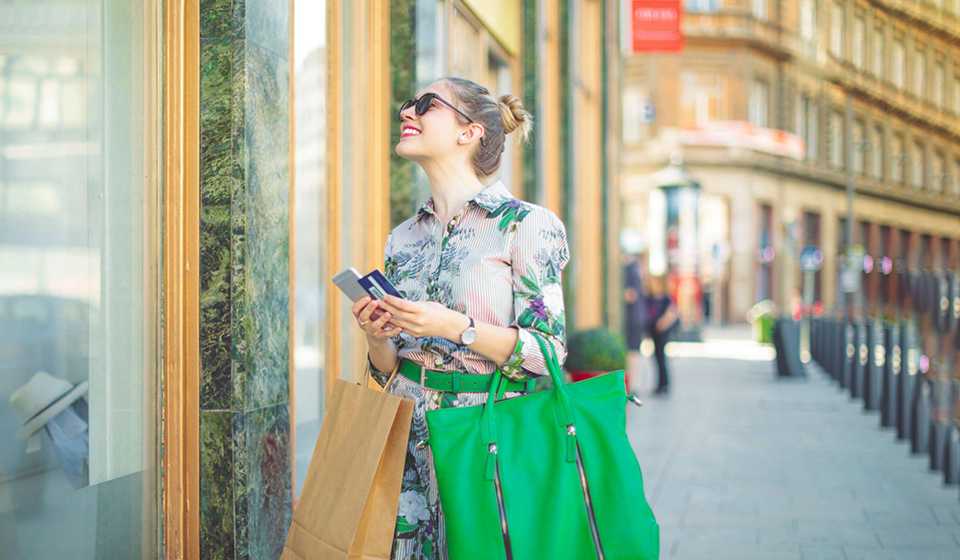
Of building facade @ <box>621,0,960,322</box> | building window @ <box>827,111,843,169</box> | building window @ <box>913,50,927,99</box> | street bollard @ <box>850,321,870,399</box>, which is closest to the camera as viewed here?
street bollard @ <box>850,321,870,399</box>

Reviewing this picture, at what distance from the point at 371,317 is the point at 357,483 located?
387mm

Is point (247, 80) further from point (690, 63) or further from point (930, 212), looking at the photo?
point (930, 212)

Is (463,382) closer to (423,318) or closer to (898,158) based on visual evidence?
(423,318)

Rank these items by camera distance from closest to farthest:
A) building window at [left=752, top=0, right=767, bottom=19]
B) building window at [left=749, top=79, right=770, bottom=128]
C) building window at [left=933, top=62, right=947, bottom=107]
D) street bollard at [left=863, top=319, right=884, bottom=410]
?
street bollard at [left=863, top=319, right=884, bottom=410] < building window at [left=752, top=0, right=767, bottom=19] < building window at [left=749, top=79, right=770, bottom=128] < building window at [left=933, top=62, right=947, bottom=107]

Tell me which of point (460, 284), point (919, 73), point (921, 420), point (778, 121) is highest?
point (919, 73)

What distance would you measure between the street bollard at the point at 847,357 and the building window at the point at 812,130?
31.2m

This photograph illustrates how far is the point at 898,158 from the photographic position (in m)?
48.4

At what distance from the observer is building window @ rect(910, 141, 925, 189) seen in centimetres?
5028

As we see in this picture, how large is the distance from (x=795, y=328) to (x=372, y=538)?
13.5m

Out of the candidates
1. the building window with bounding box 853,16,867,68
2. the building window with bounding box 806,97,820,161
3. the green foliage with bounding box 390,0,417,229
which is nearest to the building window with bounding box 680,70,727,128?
the building window with bounding box 806,97,820,161

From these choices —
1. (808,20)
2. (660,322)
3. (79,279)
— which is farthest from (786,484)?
(808,20)

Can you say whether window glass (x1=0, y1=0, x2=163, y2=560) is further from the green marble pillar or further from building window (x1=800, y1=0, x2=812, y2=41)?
building window (x1=800, y1=0, x2=812, y2=41)

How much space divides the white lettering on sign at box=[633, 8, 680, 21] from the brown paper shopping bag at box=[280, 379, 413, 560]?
12.1 m

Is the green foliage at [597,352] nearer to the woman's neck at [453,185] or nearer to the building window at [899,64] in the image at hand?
the woman's neck at [453,185]
